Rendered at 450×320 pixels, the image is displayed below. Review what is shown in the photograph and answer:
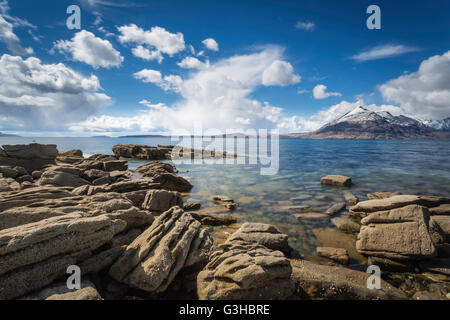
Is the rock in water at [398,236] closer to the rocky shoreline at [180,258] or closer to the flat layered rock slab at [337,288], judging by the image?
the rocky shoreline at [180,258]

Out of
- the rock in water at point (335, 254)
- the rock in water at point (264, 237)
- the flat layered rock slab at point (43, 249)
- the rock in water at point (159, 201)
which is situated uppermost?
the flat layered rock slab at point (43, 249)

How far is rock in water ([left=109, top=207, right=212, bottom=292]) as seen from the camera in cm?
496

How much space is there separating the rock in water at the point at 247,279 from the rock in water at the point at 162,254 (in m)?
0.77

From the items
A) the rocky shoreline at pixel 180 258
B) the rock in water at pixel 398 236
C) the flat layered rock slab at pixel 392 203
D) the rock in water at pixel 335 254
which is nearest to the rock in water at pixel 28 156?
the rocky shoreline at pixel 180 258

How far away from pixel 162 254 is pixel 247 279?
2.43 meters

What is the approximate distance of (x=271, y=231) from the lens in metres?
8.68

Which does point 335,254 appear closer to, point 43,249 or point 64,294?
point 64,294

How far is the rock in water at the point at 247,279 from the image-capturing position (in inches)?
196

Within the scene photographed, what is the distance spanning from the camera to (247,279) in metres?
4.95

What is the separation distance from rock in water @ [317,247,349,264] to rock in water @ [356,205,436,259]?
906 mm

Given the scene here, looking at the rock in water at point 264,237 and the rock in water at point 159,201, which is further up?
the rock in water at point 159,201

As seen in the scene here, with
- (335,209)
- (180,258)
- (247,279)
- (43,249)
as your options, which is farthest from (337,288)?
(335,209)
